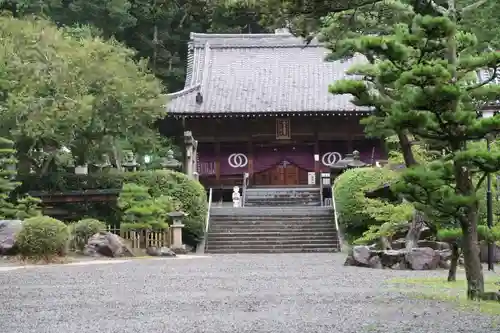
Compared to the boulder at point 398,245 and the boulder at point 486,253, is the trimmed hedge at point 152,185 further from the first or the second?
the boulder at point 486,253

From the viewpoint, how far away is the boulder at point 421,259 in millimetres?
16562

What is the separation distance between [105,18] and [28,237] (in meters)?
27.2

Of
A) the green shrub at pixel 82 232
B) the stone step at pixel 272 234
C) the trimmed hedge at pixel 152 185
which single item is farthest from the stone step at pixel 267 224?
the green shrub at pixel 82 232

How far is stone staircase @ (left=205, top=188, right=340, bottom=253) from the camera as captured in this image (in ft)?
80.3

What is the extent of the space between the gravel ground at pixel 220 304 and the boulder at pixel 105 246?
572 centimetres

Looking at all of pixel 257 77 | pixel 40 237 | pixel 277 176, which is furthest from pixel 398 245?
pixel 257 77

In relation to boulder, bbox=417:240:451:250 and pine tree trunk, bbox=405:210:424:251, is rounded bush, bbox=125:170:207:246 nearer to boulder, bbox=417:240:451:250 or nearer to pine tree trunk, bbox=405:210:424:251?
boulder, bbox=417:240:451:250

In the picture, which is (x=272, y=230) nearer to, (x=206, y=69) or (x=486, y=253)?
(x=486, y=253)

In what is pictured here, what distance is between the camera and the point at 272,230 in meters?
26.1

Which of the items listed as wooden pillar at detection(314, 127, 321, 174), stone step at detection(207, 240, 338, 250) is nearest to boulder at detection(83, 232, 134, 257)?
stone step at detection(207, 240, 338, 250)

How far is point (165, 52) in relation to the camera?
145ft

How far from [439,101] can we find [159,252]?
1493cm

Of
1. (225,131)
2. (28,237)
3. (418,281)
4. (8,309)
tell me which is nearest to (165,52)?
(225,131)

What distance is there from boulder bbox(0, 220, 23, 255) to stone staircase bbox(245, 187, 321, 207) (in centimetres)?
1327
